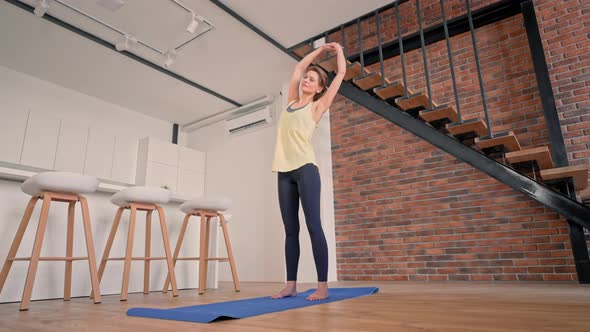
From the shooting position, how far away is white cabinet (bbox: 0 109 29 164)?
14.3ft

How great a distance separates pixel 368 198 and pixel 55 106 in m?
4.39

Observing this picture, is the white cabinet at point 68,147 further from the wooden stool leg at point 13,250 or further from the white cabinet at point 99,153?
the wooden stool leg at point 13,250

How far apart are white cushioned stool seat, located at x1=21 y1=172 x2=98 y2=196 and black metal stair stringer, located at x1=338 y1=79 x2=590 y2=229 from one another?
8.16ft

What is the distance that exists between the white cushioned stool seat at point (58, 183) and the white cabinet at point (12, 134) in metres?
2.88

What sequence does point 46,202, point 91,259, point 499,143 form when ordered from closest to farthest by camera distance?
point 46,202 → point 91,259 → point 499,143

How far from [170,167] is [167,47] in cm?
212

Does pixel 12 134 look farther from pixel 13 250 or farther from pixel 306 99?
pixel 306 99

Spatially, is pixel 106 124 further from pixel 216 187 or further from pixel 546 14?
pixel 546 14

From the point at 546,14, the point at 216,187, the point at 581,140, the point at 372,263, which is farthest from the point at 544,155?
the point at 216,187

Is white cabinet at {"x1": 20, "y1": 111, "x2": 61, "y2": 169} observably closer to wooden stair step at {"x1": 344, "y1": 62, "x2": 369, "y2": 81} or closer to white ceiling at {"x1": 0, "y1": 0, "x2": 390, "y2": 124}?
white ceiling at {"x1": 0, "y1": 0, "x2": 390, "y2": 124}

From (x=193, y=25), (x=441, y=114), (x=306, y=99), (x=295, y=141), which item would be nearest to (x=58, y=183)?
(x=295, y=141)

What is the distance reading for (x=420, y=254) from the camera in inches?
152

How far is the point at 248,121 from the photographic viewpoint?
18.4ft

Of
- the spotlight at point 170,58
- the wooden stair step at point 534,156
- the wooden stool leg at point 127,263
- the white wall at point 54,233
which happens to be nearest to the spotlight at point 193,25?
the spotlight at point 170,58
